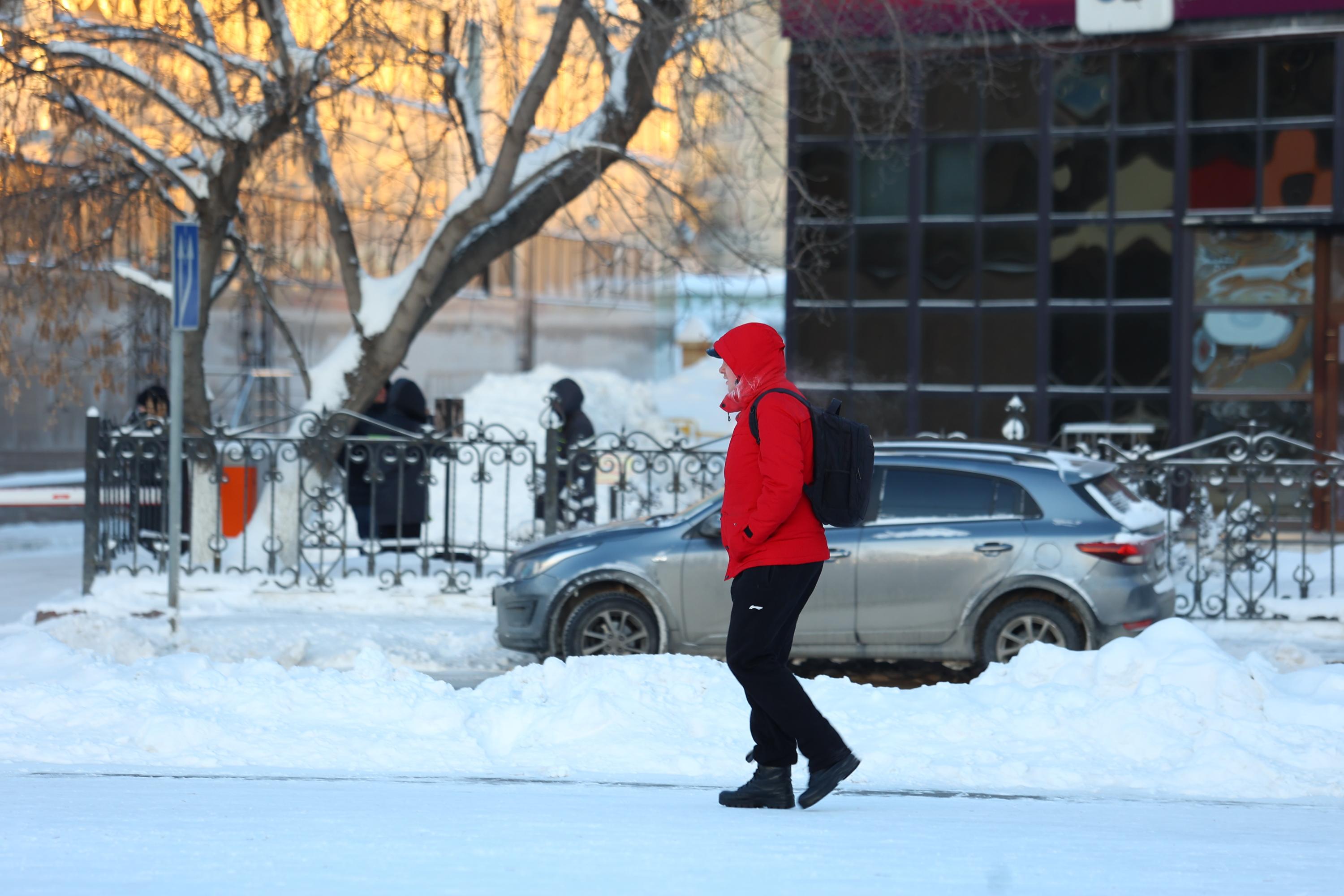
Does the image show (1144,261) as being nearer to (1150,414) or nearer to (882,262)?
(1150,414)

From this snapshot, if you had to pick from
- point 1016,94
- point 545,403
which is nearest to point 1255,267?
point 1016,94

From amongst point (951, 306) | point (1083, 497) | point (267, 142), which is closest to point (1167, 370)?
point (951, 306)

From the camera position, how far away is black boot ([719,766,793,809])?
18.8ft

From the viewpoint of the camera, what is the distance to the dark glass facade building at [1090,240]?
687 inches

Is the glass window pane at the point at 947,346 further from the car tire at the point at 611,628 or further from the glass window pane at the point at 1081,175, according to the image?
the car tire at the point at 611,628

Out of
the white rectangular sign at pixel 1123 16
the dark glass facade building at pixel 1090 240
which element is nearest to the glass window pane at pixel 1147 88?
the dark glass facade building at pixel 1090 240

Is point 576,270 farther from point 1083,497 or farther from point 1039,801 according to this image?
point 1039,801

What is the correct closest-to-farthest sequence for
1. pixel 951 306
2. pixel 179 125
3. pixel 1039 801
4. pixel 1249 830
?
pixel 1249 830
pixel 1039 801
pixel 179 125
pixel 951 306

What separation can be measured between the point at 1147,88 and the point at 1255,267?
8.13 feet

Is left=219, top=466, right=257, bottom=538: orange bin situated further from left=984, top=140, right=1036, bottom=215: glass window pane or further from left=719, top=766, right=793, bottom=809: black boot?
left=719, top=766, right=793, bottom=809: black boot

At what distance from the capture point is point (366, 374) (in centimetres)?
1411

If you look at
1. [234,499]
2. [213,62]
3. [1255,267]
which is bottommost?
[234,499]

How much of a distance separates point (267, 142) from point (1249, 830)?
10256mm

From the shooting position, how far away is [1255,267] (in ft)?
58.1
